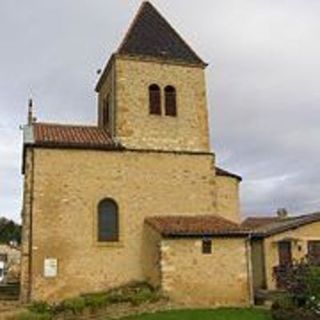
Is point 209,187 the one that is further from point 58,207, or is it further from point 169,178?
point 58,207

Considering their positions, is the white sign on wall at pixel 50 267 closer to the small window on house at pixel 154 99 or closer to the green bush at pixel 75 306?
the green bush at pixel 75 306

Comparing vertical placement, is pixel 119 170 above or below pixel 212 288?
above

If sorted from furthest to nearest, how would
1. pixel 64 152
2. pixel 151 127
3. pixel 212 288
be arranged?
pixel 151 127 → pixel 64 152 → pixel 212 288

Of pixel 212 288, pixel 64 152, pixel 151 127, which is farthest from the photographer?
pixel 151 127

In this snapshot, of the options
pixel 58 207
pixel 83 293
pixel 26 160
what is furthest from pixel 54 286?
pixel 26 160

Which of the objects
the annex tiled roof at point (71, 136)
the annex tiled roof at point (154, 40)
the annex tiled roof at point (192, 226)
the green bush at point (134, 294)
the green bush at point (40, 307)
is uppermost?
the annex tiled roof at point (154, 40)

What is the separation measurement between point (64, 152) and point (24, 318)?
8009 millimetres

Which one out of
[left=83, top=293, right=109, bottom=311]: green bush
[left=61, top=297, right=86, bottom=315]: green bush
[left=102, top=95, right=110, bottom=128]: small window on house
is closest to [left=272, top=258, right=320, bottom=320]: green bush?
[left=83, top=293, right=109, bottom=311]: green bush

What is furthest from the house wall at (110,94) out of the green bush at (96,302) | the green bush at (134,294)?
the green bush at (96,302)

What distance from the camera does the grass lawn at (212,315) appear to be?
21266 millimetres

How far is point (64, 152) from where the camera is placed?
86.3 feet

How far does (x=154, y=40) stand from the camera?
3066 centimetres

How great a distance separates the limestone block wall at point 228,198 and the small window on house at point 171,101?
402 cm

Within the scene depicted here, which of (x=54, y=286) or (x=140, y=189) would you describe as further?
(x=140, y=189)
